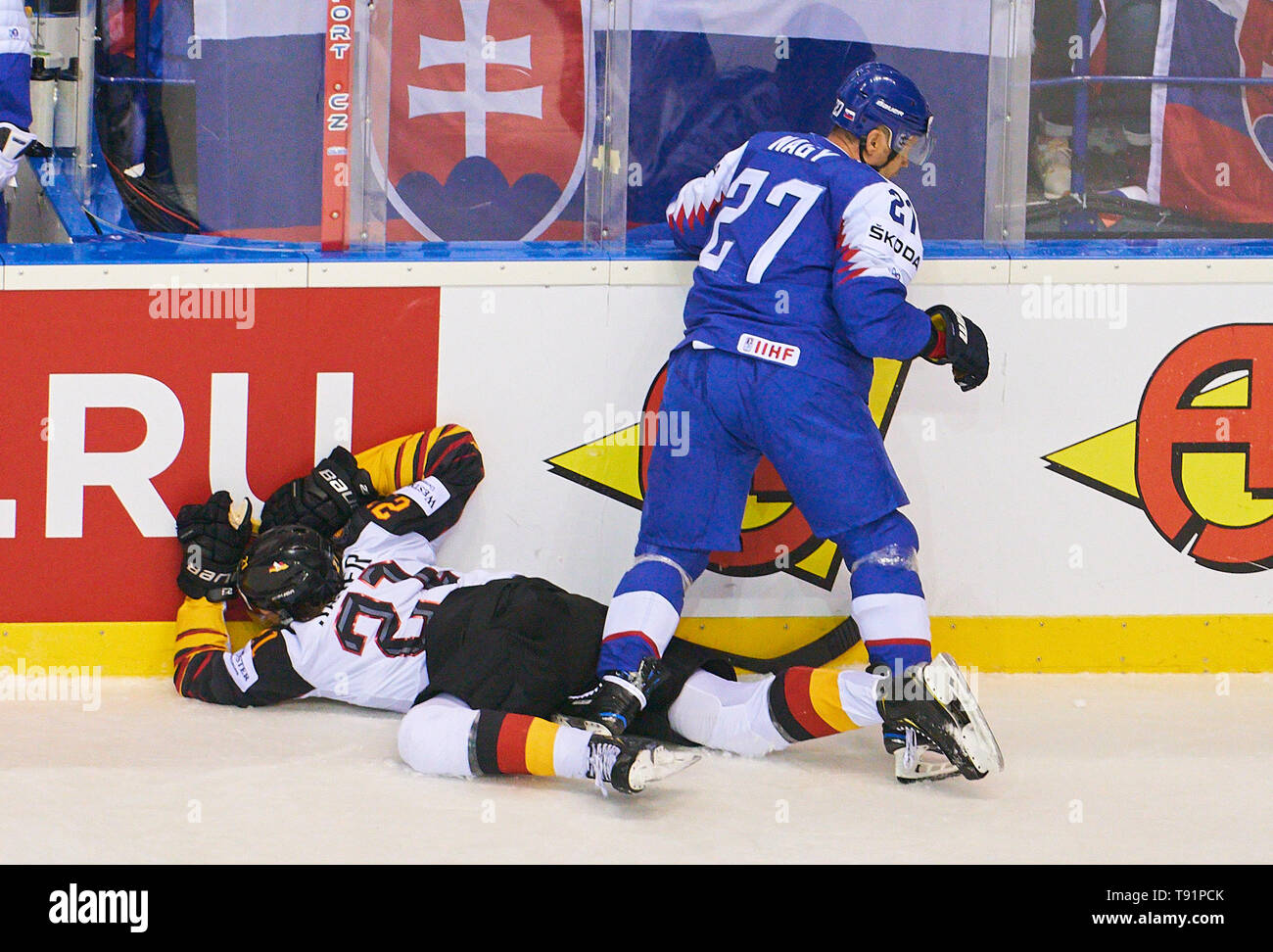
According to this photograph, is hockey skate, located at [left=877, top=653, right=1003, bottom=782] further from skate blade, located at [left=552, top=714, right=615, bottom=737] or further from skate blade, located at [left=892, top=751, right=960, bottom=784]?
skate blade, located at [left=552, top=714, right=615, bottom=737]

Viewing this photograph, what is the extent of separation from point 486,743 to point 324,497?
1.05 m

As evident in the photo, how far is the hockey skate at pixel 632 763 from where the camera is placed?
2461 mm

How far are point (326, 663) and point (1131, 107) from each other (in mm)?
2597

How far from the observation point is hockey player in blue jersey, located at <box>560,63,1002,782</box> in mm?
2879

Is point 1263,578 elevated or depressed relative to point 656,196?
depressed

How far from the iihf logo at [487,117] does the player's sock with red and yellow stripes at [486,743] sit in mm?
1480

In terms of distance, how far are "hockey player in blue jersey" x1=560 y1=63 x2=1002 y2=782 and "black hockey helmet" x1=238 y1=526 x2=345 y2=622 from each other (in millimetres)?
675

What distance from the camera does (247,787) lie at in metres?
2.67

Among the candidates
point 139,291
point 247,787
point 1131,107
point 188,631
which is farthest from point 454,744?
point 1131,107

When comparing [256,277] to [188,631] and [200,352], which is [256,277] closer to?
[200,352]

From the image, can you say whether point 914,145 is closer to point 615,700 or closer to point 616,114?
point 616,114

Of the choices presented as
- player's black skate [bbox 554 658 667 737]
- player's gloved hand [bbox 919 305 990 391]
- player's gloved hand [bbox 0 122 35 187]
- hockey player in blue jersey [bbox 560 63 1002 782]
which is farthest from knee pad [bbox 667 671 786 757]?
player's gloved hand [bbox 0 122 35 187]

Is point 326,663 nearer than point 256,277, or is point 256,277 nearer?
point 326,663

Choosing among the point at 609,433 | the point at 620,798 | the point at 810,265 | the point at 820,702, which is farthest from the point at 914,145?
the point at 620,798
